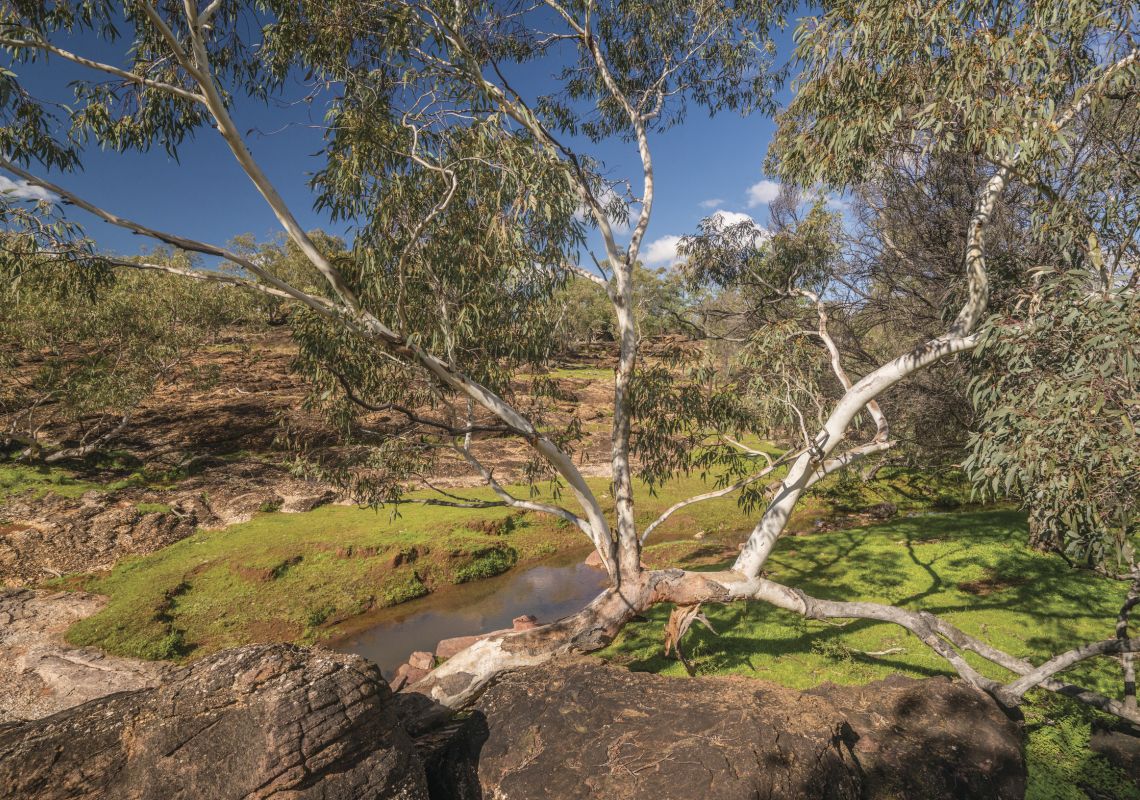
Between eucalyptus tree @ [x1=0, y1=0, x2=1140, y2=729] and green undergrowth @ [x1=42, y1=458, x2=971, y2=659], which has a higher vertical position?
eucalyptus tree @ [x1=0, y1=0, x2=1140, y2=729]

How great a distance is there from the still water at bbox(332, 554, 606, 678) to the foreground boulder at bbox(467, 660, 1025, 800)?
5678 mm

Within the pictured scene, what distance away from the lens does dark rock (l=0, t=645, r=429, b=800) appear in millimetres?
3594

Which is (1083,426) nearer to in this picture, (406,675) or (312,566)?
(406,675)

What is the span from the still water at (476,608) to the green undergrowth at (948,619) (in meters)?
3.02

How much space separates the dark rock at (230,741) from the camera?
3.59 m

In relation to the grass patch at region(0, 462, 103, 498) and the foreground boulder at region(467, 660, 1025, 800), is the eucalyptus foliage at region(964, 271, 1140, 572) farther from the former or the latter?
the grass patch at region(0, 462, 103, 498)

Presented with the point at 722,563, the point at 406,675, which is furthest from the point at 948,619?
the point at 406,675

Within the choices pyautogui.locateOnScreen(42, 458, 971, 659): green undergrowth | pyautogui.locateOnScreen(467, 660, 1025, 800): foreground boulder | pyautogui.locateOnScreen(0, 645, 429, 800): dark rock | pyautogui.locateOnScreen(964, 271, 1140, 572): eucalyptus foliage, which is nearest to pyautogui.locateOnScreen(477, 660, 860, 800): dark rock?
pyautogui.locateOnScreen(467, 660, 1025, 800): foreground boulder

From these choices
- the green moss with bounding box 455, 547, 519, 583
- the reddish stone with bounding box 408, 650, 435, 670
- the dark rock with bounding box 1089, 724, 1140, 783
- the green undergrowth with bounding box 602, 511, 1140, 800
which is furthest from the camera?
the green moss with bounding box 455, 547, 519, 583

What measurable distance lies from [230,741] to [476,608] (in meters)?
8.22

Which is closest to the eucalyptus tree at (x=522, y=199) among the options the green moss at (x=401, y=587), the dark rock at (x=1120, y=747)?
the dark rock at (x=1120, y=747)

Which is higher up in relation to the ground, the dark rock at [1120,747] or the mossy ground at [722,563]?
the mossy ground at [722,563]

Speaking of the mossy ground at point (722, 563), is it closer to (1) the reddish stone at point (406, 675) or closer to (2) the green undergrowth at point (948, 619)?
(2) the green undergrowth at point (948, 619)

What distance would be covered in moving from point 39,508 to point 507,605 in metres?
11.9
